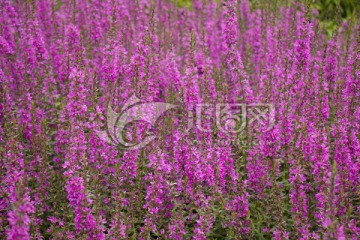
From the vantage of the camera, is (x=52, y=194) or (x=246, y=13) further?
(x=246, y=13)

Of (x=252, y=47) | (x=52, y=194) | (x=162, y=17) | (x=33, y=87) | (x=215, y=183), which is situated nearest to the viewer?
(x=215, y=183)

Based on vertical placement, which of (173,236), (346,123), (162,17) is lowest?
(173,236)

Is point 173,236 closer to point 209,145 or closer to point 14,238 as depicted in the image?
point 209,145

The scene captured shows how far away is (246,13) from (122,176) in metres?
5.68

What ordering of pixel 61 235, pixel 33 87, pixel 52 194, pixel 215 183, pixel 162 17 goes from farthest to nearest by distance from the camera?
pixel 162 17
pixel 33 87
pixel 52 194
pixel 215 183
pixel 61 235

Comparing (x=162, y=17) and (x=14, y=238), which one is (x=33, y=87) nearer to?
(x=14, y=238)

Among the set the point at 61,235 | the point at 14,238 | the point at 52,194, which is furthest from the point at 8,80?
the point at 14,238

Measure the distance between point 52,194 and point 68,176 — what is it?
0.68 meters

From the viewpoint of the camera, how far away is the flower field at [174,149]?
4.51m

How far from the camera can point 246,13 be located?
9516mm

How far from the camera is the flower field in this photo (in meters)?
4.51

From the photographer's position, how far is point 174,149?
477cm

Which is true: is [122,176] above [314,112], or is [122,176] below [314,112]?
below

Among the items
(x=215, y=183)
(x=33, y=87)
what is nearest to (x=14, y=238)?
(x=215, y=183)
